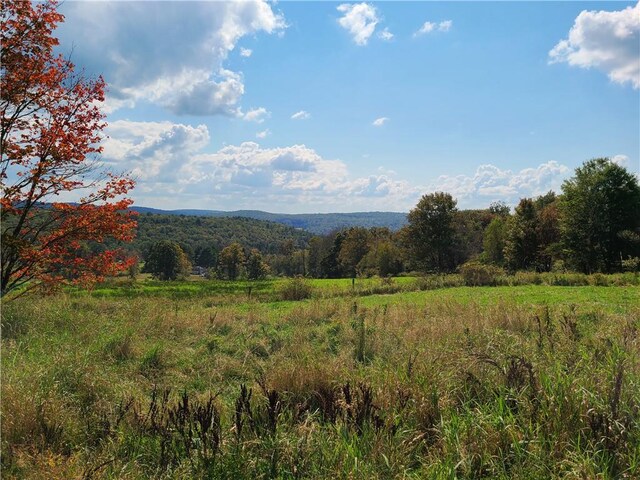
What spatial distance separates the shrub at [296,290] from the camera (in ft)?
85.3

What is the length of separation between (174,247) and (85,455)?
85.2 metres

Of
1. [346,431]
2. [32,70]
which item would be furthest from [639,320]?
[32,70]

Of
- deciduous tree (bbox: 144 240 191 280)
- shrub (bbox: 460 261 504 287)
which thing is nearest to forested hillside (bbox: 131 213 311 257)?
deciduous tree (bbox: 144 240 191 280)

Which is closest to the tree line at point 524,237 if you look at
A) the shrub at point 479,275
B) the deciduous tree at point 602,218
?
the deciduous tree at point 602,218

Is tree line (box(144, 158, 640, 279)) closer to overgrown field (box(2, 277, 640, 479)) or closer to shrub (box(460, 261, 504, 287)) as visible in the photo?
shrub (box(460, 261, 504, 287))

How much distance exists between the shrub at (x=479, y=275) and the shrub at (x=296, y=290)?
11.5m

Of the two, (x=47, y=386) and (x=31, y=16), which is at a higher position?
(x=31, y=16)

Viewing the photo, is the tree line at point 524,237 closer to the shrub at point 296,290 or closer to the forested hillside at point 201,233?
the shrub at point 296,290

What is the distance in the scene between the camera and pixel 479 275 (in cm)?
2933

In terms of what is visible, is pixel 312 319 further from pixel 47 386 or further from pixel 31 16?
pixel 31 16

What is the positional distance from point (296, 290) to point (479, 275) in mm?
13321

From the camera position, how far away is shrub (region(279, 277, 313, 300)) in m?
26.0

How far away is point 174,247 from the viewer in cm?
8438

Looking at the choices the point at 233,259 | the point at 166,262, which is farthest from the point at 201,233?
the point at 166,262
